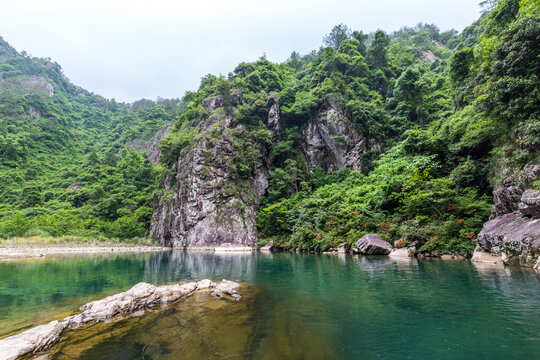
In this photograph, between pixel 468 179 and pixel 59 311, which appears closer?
pixel 59 311

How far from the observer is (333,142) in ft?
125

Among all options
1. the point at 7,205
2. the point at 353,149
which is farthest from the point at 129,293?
the point at 7,205

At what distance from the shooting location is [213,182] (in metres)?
35.8

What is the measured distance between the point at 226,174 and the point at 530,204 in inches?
1262

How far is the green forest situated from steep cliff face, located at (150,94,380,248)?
869 millimetres

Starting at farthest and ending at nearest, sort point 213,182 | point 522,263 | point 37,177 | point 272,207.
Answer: point 37,177 → point 213,182 → point 272,207 → point 522,263

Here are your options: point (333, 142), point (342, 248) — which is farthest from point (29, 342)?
point (333, 142)

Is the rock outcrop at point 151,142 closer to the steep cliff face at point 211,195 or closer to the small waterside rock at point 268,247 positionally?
the steep cliff face at point 211,195

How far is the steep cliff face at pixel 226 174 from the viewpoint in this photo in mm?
33875

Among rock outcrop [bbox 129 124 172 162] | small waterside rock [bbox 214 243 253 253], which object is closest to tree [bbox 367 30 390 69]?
small waterside rock [bbox 214 243 253 253]

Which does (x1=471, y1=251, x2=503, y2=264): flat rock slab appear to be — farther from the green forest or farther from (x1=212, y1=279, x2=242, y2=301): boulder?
(x1=212, y1=279, x2=242, y2=301): boulder

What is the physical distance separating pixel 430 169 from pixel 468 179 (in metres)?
2.12

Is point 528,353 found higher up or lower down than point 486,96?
lower down

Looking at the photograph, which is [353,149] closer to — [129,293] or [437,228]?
[437,228]
